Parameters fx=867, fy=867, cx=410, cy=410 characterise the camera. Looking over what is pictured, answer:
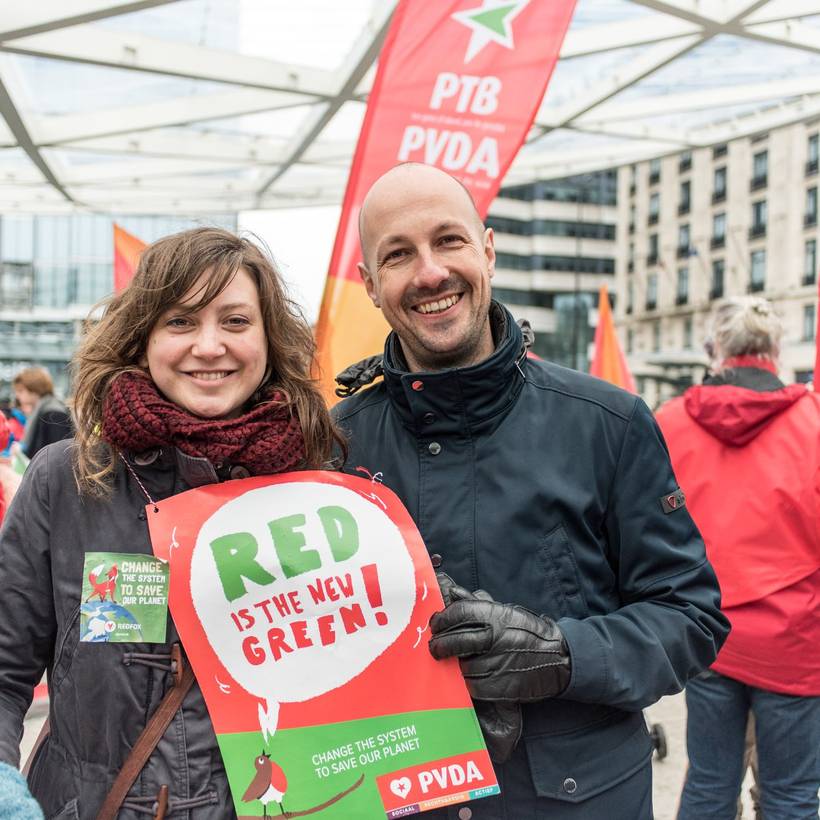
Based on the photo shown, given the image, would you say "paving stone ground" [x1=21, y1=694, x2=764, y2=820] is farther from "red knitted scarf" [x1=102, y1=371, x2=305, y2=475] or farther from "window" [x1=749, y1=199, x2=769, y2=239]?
"window" [x1=749, y1=199, x2=769, y2=239]

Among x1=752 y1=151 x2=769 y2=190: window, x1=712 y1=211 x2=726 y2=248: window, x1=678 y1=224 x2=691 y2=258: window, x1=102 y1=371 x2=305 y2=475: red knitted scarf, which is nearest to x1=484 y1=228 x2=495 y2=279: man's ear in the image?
x1=102 y1=371 x2=305 y2=475: red knitted scarf

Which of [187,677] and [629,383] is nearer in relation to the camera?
[187,677]

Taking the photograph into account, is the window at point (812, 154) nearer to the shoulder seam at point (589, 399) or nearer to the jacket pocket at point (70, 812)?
the shoulder seam at point (589, 399)

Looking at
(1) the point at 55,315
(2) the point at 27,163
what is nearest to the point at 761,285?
(1) the point at 55,315

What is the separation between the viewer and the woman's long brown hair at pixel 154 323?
61.2 inches

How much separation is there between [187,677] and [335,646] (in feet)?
0.82

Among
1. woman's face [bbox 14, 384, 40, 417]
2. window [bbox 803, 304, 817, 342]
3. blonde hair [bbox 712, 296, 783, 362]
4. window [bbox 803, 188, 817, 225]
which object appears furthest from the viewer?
window [bbox 803, 188, 817, 225]

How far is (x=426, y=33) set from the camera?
11.5ft

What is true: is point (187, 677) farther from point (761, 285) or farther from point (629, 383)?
point (761, 285)

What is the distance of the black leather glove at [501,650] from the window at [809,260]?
157 ft

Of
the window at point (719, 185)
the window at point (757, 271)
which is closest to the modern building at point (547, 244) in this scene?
the window at point (719, 185)

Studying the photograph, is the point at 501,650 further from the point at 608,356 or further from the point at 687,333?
the point at 687,333

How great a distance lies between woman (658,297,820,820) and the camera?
2.79m

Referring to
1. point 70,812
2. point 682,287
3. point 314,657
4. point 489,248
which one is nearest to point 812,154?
point 682,287
